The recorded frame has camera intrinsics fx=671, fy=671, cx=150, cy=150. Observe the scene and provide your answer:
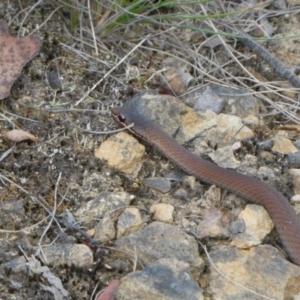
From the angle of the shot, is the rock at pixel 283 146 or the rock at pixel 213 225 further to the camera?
the rock at pixel 283 146

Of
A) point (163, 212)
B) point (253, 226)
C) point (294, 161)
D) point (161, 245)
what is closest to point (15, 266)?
point (161, 245)

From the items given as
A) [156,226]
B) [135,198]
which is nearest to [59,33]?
[135,198]

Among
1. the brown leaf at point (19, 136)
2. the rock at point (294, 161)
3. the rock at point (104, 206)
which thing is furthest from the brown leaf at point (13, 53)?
the rock at point (294, 161)

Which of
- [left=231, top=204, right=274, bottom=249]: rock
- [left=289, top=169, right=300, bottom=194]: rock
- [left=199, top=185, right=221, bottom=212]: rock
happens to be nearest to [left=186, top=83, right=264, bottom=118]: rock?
[left=289, top=169, right=300, bottom=194]: rock

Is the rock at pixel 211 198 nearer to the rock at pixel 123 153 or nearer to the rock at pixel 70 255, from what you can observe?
the rock at pixel 123 153

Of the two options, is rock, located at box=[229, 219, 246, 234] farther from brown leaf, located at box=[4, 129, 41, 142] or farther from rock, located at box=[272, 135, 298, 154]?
brown leaf, located at box=[4, 129, 41, 142]

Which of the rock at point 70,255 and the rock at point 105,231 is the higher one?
the rock at point 70,255

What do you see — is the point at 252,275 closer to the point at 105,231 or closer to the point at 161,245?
the point at 161,245
